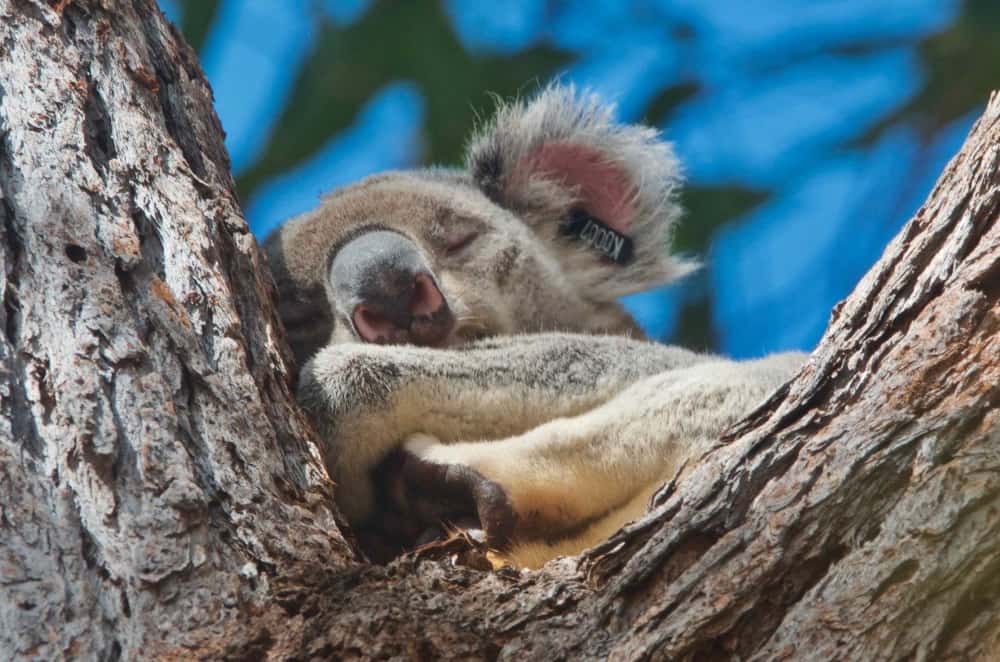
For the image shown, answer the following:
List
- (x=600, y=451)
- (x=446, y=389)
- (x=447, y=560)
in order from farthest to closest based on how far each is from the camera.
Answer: (x=446, y=389) → (x=600, y=451) → (x=447, y=560)

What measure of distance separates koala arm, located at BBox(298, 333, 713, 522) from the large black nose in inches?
4.9

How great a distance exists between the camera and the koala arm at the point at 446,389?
245 cm

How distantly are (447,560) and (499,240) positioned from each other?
1.72m

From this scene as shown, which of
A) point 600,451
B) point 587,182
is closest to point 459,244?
point 587,182

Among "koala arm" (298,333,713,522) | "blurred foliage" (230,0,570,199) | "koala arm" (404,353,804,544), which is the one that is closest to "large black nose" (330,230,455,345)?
"koala arm" (298,333,713,522)

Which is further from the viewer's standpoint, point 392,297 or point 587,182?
point 587,182

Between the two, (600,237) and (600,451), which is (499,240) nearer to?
(600,237)

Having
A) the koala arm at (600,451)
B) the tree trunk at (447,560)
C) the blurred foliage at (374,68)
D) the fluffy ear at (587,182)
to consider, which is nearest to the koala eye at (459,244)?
the fluffy ear at (587,182)

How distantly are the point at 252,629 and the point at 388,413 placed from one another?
2.95 feet

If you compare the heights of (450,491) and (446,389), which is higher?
(446,389)

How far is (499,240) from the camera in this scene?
11.3ft

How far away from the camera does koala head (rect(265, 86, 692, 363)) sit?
2.87 m

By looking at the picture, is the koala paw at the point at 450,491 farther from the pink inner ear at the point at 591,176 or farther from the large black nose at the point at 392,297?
the pink inner ear at the point at 591,176

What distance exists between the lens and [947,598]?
1470 millimetres
